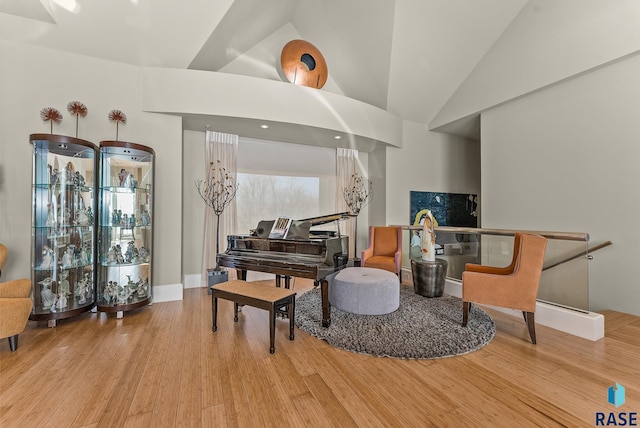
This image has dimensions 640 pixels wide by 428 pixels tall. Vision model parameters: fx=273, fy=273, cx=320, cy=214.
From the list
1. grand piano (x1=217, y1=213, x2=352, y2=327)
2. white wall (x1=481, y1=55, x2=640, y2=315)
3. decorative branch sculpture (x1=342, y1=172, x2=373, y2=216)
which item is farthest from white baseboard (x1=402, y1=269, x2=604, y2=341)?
decorative branch sculpture (x1=342, y1=172, x2=373, y2=216)

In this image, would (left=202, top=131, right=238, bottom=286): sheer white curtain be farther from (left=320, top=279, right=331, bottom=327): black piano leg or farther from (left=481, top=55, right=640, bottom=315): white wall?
(left=481, top=55, right=640, bottom=315): white wall

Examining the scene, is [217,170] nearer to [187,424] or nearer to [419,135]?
[187,424]

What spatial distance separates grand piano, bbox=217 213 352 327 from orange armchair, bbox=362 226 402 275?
60.2 inches

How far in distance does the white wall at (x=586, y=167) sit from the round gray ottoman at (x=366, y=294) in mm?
3359

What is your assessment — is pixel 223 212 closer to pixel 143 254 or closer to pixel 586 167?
pixel 143 254

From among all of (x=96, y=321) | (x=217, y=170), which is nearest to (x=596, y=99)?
(x=217, y=170)

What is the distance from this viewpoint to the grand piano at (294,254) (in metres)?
3.11

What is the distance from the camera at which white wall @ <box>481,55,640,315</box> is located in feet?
12.9

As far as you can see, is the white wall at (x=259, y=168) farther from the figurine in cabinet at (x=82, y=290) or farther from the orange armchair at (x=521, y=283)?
the orange armchair at (x=521, y=283)

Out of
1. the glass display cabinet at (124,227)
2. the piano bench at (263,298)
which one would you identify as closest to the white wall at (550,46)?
the piano bench at (263,298)

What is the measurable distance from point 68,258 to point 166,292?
1.31 meters

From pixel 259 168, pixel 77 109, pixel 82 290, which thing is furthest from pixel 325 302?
pixel 77 109

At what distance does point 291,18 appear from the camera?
5.61m

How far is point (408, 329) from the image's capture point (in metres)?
3.10
